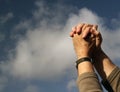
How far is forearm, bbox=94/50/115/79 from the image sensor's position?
516 centimetres

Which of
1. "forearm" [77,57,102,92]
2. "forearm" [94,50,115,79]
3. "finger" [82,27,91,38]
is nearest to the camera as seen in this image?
"forearm" [77,57,102,92]

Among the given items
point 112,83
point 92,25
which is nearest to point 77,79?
point 112,83

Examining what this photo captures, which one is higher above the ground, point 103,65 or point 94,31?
point 94,31

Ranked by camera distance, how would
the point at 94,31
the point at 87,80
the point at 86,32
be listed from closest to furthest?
1. the point at 87,80
2. the point at 86,32
3. the point at 94,31

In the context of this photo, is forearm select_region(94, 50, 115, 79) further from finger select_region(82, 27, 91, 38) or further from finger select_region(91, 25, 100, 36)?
finger select_region(82, 27, 91, 38)

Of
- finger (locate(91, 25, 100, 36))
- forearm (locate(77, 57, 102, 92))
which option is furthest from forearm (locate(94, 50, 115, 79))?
forearm (locate(77, 57, 102, 92))

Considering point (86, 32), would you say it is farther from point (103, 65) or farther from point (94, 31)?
point (103, 65)

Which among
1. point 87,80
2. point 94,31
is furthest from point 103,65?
point 87,80

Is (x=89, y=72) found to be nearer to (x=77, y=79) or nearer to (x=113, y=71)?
(x=77, y=79)

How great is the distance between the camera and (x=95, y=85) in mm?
3998

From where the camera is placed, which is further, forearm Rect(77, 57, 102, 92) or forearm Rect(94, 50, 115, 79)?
forearm Rect(94, 50, 115, 79)

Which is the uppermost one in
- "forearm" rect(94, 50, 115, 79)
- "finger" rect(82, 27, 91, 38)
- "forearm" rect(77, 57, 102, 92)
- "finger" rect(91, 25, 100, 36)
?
"finger" rect(91, 25, 100, 36)

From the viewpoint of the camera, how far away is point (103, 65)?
520 cm

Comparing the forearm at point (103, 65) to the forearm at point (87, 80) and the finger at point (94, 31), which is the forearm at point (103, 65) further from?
the forearm at point (87, 80)
